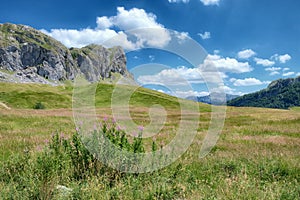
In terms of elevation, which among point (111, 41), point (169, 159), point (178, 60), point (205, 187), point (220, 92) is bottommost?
point (205, 187)

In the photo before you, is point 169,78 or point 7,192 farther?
point 169,78

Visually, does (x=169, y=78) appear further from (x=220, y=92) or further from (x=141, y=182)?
(x=141, y=182)

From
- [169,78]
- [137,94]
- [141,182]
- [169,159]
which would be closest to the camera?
[141,182]

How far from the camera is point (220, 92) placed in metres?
8.30

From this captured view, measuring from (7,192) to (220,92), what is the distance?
6491 mm

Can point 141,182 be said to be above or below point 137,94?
below

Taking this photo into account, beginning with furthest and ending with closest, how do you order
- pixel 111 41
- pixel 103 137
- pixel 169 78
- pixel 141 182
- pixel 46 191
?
pixel 111 41 → pixel 169 78 → pixel 103 137 → pixel 141 182 → pixel 46 191

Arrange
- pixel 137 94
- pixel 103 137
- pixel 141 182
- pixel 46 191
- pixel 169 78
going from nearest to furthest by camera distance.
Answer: pixel 46 191
pixel 141 182
pixel 103 137
pixel 169 78
pixel 137 94

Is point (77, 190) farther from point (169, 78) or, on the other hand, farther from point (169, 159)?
point (169, 78)

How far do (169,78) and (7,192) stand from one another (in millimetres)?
5192

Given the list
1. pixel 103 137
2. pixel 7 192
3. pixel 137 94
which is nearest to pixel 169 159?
pixel 103 137

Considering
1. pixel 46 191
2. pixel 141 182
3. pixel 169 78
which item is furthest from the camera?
pixel 169 78

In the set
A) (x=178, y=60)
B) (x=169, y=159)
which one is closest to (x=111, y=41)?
(x=178, y=60)

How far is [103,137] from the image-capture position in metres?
6.59
